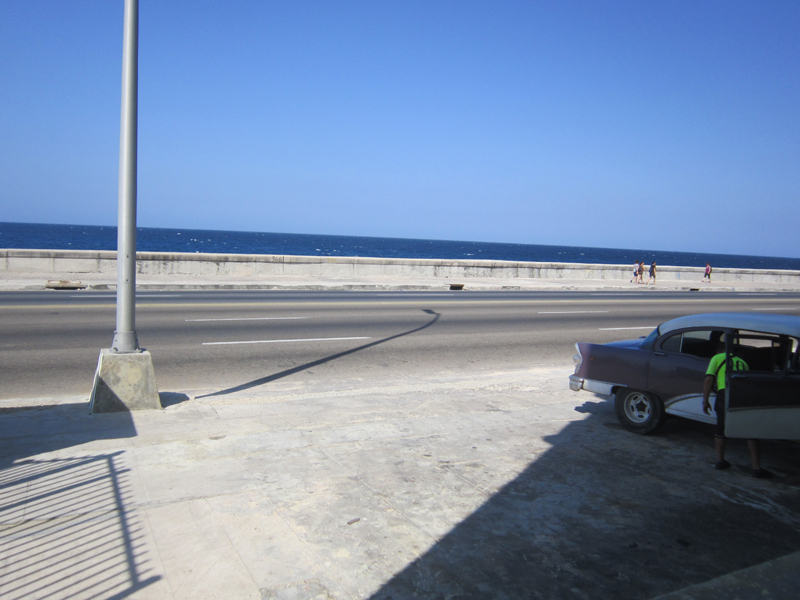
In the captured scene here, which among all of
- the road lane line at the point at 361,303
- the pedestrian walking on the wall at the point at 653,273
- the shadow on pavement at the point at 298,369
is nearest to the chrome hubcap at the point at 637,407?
the shadow on pavement at the point at 298,369

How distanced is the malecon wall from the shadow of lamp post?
58.4 ft

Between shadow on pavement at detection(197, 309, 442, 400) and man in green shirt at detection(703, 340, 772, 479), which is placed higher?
man in green shirt at detection(703, 340, 772, 479)

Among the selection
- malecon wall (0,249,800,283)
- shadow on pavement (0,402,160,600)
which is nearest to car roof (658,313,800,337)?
shadow on pavement (0,402,160,600)

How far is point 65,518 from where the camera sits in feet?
14.5

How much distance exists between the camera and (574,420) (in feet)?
24.9

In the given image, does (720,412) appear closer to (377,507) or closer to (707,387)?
(707,387)

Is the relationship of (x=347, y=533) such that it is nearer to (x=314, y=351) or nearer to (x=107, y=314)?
(x=314, y=351)

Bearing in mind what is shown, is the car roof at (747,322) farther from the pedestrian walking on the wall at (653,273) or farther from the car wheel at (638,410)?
the pedestrian walking on the wall at (653,273)

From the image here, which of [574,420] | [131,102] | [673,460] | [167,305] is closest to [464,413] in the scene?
[574,420]

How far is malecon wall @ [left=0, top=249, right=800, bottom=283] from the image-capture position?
76.7 feet

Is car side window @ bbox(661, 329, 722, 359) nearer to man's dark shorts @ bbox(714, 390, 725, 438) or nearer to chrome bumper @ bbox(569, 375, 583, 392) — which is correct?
man's dark shorts @ bbox(714, 390, 725, 438)

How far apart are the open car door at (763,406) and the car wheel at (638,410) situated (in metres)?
1.26

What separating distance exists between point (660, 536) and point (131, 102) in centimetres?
720

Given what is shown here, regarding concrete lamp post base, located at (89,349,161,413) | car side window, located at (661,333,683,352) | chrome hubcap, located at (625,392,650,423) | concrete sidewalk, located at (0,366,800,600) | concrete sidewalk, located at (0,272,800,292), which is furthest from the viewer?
concrete sidewalk, located at (0,272,800,292)
